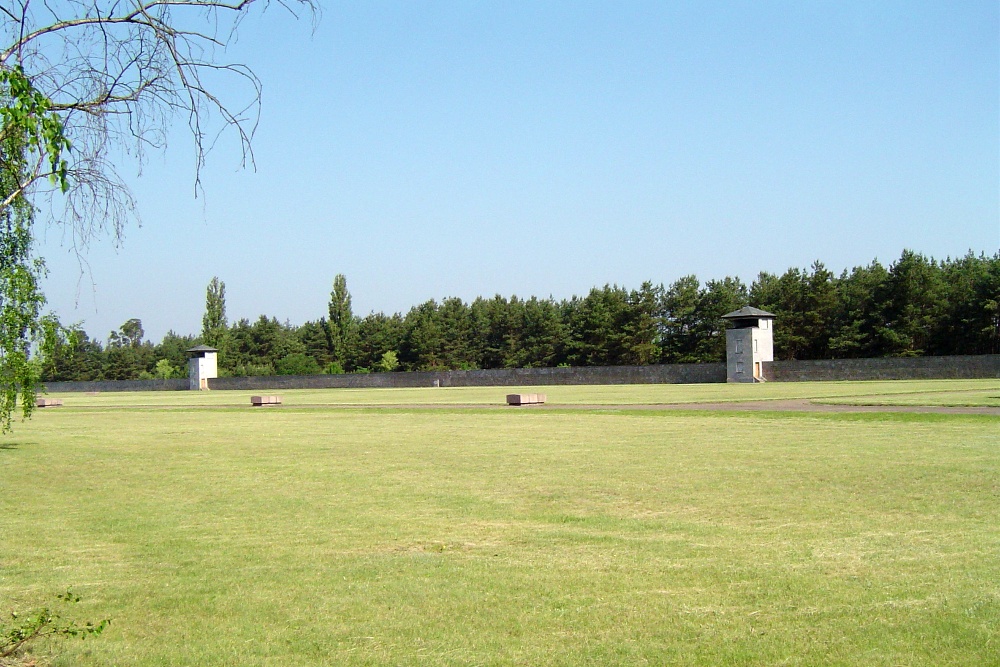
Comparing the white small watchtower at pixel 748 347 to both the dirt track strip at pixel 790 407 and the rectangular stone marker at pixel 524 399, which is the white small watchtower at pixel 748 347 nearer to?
the rectangular stone marker at pixel 524 399

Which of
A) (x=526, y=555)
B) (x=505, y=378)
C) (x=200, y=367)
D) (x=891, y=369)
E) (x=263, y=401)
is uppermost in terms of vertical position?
(x=200, y=367)

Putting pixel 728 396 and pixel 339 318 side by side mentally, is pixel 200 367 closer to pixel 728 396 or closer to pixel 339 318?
pixel 339 318

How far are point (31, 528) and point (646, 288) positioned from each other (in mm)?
83873

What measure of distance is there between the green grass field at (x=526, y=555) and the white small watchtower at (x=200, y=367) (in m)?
73.9

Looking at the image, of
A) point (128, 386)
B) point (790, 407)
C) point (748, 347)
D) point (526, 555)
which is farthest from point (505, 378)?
point (526, 555)

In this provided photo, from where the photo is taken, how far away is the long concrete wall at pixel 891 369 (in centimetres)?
5247

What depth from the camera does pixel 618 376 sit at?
71000 millimetres

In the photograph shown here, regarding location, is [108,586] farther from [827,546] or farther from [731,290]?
[731,290]

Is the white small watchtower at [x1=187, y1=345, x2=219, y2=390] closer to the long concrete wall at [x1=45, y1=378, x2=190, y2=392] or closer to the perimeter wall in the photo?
the perimeter wall

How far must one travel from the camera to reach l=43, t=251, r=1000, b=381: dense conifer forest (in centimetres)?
7462

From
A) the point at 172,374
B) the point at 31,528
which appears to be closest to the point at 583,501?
the point at 31,528

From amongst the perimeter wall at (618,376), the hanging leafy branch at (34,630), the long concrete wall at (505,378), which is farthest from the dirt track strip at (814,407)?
the long concrete wall at (505,378)

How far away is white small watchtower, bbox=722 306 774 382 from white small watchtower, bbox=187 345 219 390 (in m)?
49.8

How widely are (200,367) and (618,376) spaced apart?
137 ft
